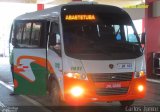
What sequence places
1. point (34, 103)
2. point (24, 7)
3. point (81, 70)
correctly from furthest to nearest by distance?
point (24, 7) < point (34, 103) < point (81, 70)

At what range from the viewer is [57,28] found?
31.0ft

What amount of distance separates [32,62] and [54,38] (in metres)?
1.43

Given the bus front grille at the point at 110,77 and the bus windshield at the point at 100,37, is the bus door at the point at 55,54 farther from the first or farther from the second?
the bus front grille at the point at 110,77

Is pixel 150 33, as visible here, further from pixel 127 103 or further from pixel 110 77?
pixel 110 77

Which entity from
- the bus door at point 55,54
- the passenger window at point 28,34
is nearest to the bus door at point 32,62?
the passenger window at point 28,34

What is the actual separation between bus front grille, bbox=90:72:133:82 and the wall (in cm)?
963

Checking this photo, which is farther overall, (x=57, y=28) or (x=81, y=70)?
(x=57, y=28)

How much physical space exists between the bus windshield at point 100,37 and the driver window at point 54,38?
10.0 inches

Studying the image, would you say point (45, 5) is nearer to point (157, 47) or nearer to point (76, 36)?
point (157, 47)

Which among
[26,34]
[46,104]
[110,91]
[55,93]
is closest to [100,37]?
Result: [110,91]

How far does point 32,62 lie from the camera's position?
10.6 metres

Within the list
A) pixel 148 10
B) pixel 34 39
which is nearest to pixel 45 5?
pixel 148 10

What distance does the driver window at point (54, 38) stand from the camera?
9.24 metres

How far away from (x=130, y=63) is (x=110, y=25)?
45.3 inches
